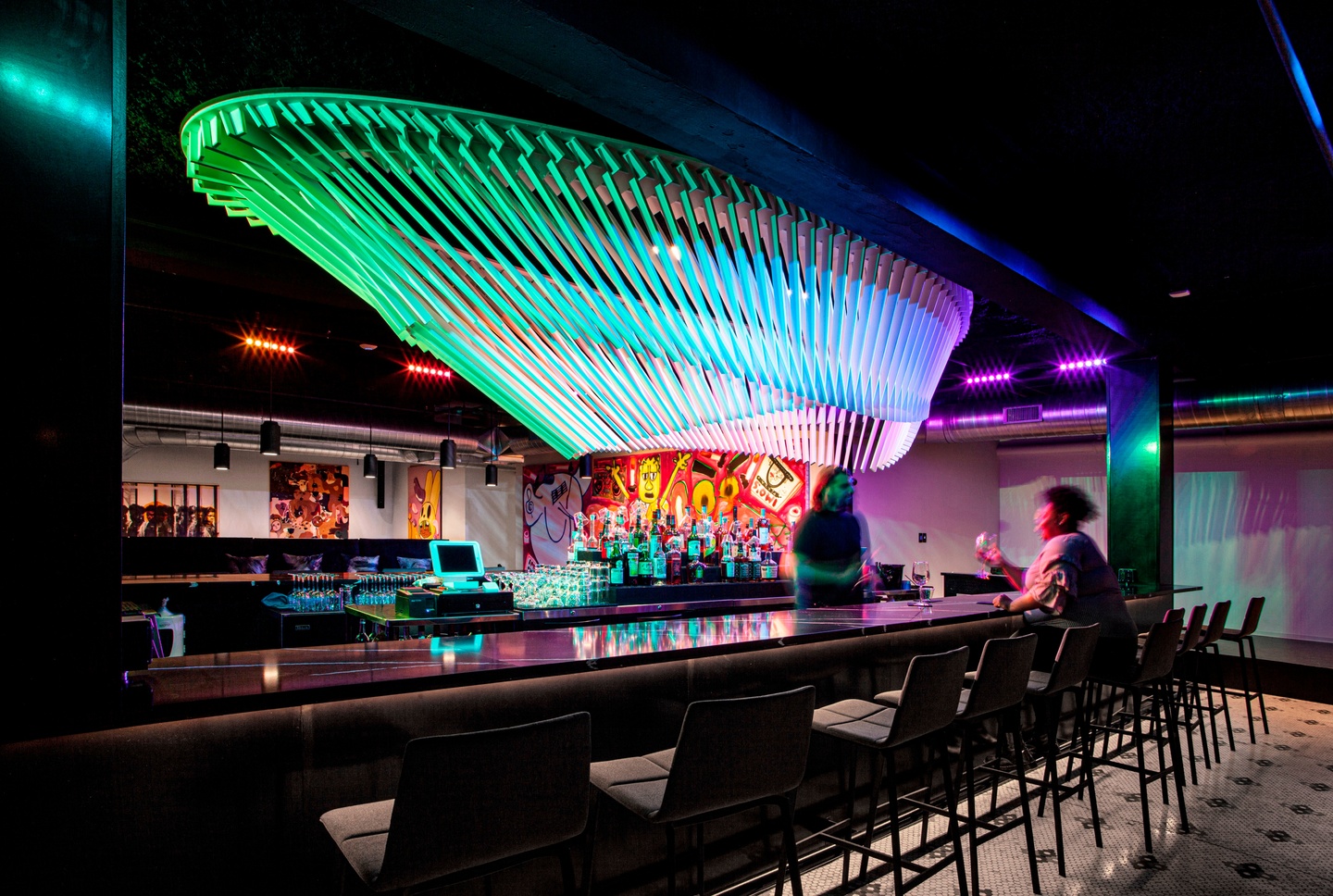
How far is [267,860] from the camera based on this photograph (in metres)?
1.76

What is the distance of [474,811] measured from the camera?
143cm

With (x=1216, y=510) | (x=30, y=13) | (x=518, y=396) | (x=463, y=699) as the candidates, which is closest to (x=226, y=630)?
(x=518, y=396)

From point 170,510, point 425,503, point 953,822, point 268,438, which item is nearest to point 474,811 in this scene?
point 953,822

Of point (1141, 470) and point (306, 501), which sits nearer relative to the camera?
point (1141, 470)

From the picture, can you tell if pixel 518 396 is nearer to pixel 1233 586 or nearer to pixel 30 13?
pixel 30 13

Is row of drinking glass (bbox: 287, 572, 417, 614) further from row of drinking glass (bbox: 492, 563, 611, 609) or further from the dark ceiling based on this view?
the dark ceiling

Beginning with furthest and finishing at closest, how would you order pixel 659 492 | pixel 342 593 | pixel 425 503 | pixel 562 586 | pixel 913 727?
pixel 425 503 → pixel 659 492 → pixel 342 593 → pixel 562 586 → pixel 913 727

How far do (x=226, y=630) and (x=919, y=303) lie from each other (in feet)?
26.9

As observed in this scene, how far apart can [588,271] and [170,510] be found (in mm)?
11249

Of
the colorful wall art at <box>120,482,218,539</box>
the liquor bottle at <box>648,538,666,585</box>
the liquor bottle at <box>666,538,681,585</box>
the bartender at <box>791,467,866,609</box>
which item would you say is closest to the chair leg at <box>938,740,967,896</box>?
the bartender at <box>791,467,866,609</box>

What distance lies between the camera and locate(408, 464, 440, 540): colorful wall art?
546 inches

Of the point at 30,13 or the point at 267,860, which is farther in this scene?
the point at 267,860

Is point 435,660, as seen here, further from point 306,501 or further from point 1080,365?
point 306,501

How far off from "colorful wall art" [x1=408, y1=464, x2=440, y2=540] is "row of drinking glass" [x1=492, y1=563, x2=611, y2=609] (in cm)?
945
